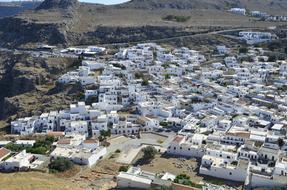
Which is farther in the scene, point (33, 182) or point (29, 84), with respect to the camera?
point (29, 84)

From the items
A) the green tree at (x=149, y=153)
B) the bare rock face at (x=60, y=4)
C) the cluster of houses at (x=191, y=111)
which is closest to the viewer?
the cluster of houses at (x=191, y=111)

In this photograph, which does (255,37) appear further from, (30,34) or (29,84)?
(30,34)

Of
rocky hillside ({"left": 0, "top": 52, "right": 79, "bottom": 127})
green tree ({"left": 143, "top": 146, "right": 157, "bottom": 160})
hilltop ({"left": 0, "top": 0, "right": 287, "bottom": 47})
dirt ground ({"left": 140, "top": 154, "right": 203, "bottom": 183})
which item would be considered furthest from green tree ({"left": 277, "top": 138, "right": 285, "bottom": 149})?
hilltop ({"left": 0, "top": 0, "right": 287, "bottom": 47})

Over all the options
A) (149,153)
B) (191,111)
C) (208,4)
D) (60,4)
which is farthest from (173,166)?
(208,4)

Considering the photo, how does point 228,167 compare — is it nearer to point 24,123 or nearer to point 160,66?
point 24,123

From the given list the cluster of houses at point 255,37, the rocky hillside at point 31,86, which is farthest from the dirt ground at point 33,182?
the cluster of houses at point 255,37

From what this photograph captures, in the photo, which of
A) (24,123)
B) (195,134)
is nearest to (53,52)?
(24,123)

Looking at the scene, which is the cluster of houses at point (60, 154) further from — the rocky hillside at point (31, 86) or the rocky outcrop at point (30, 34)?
the rocky outcrop at point (30, 34)

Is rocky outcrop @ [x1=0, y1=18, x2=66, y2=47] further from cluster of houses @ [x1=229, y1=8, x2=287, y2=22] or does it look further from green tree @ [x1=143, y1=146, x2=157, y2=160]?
green tree @ [x1=143, y1=146, x2=157, y2=160]

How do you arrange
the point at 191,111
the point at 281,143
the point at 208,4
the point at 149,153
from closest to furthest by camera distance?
the point at 149,153 → the point at 281,143 → the point at 191,111 → the point at 208,4

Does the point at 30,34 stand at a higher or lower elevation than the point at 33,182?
higher
